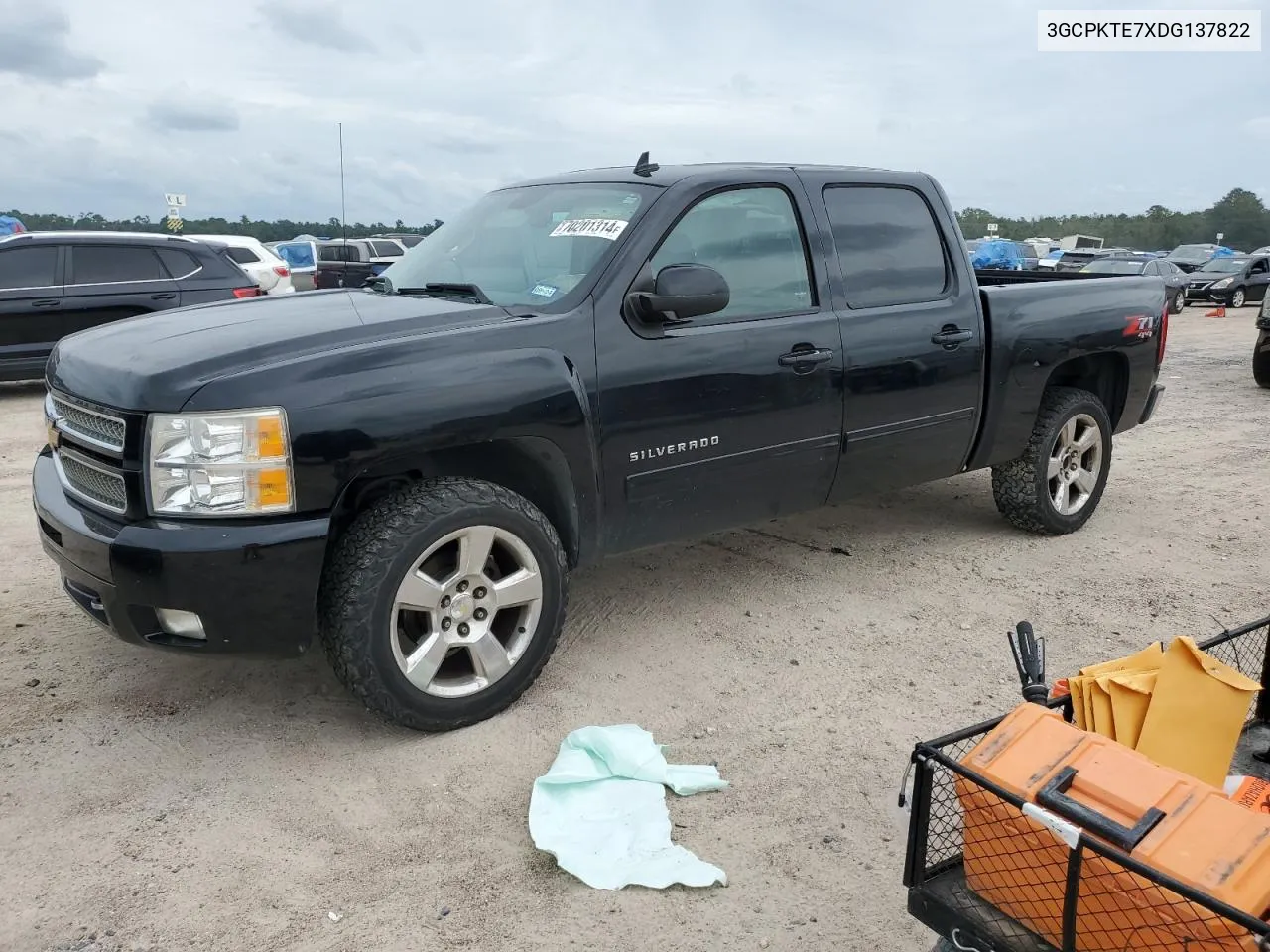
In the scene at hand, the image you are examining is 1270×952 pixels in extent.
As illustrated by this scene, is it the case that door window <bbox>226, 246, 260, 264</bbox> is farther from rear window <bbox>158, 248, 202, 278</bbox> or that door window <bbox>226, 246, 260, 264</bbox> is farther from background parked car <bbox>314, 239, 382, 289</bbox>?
background parked car <bbox>314, 239, 382, 289</bbox>

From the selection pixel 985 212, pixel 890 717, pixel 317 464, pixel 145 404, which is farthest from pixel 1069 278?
pixel 985 212

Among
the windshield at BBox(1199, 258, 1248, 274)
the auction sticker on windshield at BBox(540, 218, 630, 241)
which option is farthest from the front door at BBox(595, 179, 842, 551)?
the windshield at BBox(1199, 258, 1248, 274)

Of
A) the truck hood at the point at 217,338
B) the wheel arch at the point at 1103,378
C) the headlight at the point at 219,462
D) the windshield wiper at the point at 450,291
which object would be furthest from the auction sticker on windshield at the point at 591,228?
the wheel arch at the point at 1103,378

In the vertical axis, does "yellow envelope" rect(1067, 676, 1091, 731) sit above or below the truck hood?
below

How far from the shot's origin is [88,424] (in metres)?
3.28

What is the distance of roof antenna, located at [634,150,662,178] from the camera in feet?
13.9

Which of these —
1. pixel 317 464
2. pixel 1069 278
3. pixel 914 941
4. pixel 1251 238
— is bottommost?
pixel 914 941

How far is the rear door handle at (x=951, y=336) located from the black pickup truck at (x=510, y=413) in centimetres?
1

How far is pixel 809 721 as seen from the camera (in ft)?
11.7

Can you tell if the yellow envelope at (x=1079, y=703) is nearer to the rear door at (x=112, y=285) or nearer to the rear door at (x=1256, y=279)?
the rear door at (x=112, y=285)

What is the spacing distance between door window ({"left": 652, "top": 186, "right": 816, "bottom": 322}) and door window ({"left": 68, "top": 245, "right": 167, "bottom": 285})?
8.33 m

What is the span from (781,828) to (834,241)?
8.27 ft

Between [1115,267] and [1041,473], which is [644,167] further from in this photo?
[1115,267]

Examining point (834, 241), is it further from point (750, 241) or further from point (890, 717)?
point (890, 717)
